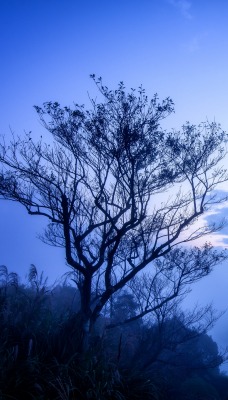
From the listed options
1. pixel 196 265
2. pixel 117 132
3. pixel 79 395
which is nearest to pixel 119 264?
pixel 196 265

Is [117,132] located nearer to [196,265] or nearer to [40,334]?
[40,334]

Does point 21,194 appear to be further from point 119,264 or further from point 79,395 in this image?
point 79,395

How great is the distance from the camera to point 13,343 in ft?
20.2

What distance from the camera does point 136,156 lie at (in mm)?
9297

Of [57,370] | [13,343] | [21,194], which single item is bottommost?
[57,370]

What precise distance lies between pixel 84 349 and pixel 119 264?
21.0 feet

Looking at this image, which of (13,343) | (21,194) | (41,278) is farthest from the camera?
(21,194)

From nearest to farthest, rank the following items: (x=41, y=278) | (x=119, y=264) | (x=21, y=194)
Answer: (x=41, y=278)
(x=21, y=194)
(x=119, y=264)

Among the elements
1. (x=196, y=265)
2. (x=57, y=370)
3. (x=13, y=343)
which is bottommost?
(x=57, y=370)

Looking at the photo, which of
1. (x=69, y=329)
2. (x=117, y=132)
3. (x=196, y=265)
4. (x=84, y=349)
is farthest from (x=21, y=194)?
(x=196, y=265)

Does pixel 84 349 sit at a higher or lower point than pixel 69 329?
lower

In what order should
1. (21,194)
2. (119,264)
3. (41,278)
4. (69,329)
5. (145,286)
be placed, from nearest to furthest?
(69,329), (41,278), (21,194), (119,264), (145,286)

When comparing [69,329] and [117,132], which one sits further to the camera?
[117,132]

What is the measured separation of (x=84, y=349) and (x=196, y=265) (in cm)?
802
